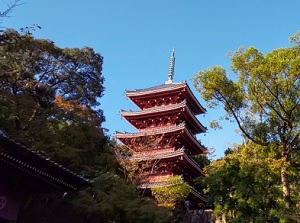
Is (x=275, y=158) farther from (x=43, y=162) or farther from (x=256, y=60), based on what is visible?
(x=43, y=162)

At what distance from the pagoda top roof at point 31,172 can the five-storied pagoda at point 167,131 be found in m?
13.2

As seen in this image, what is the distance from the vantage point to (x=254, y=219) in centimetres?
1265

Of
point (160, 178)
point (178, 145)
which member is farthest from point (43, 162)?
point (178, 145)

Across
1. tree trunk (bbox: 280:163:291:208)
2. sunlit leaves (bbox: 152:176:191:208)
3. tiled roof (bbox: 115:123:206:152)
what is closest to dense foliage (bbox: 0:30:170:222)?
tiled roof (bbox: 115:123:206:152)

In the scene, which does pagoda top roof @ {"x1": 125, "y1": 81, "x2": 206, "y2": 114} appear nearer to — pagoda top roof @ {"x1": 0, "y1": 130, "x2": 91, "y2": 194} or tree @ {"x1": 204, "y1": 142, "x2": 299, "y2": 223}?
tree @ {"x1": 204, "y1": 142, "x2": 299, "y2": 223}

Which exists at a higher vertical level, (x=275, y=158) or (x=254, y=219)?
(x=275, y=158)

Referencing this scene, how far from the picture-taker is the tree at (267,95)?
12.6 meters

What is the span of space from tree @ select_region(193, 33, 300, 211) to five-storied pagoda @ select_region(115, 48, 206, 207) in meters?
9.00

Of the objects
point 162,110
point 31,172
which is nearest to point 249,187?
point 31,172

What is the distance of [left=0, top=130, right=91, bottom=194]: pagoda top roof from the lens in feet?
22.9

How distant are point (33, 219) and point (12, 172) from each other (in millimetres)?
7548

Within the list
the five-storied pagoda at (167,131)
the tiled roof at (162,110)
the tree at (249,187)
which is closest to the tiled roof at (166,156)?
the five-storied pagoda at (167,131)

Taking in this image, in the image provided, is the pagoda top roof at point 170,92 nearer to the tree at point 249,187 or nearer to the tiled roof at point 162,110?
the tiled roof at point 162,110

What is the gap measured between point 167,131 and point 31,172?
649 inches
